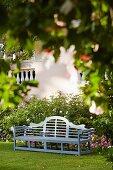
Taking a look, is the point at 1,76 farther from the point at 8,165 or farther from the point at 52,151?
the point at 52,151

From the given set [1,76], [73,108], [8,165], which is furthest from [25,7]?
[73,108]

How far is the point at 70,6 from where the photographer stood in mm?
1878

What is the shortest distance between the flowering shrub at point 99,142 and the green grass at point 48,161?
0.65 metres

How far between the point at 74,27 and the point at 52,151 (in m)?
A: 10.3

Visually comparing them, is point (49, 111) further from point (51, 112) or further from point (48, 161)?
point (48, 161)

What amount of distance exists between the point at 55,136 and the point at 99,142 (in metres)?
1.18

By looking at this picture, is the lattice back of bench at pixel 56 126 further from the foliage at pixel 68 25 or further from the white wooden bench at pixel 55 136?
the foliage at pixel 68 25

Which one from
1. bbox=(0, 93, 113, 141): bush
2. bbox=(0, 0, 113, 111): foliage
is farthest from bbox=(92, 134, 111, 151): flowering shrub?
bbox=(0, 0, 113, 111): foliage

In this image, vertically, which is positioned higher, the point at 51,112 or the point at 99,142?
the point at 51,112

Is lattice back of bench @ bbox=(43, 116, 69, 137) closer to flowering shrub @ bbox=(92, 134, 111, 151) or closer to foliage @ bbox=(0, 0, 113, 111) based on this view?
flowering shrub @ bbox=(92, 134, 111, 151)

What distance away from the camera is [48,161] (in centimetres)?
1052

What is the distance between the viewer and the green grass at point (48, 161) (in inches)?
378

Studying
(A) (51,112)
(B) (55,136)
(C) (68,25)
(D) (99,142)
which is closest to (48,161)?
(B) (55,136)

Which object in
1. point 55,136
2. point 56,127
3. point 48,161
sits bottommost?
point 48,161
